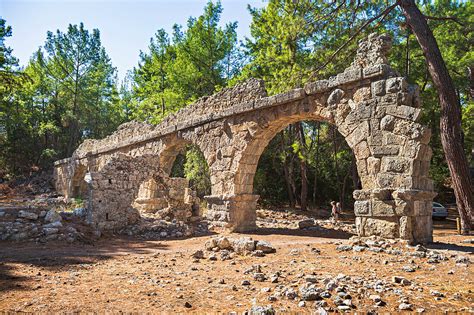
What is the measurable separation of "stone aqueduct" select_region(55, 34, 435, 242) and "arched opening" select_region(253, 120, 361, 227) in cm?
744

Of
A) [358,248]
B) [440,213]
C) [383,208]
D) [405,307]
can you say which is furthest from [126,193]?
[440,213]

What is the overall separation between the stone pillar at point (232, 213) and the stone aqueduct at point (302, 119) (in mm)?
29

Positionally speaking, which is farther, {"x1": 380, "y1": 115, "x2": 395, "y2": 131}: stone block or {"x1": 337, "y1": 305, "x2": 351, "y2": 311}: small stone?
{"x1": 380, "y1": 115, "x2": 395, "y2": 131}: stone block

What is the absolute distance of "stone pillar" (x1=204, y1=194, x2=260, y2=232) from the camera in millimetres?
10078

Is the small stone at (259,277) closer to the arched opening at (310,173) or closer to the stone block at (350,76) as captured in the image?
the stone block at (350,76)

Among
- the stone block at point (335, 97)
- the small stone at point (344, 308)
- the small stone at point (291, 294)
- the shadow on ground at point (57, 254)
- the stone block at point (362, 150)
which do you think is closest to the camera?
the small stone at point (344, 308)

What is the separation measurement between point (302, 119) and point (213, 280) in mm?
5788

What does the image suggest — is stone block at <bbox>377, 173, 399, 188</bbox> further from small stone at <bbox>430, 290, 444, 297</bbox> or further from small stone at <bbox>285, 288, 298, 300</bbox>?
small stone at <bbox>285, 288, 298, 300</bbox>

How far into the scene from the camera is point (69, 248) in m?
7.65

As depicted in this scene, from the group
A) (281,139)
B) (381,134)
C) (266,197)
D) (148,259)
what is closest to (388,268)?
(381,134)

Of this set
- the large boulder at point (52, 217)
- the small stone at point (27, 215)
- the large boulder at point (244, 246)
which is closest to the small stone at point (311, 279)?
the large boulder at point (244, 246)

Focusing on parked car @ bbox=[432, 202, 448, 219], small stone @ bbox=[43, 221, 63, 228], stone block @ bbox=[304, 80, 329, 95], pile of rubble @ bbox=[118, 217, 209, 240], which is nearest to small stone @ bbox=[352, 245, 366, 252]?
stone block @ bbox=[304, 80, 329, 95]

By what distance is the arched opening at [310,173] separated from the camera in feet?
62.2

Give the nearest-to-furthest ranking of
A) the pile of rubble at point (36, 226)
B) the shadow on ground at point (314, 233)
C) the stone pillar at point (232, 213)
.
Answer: the pile of rubble at point (36, 226) → the shadow on ground at point (314, 233) → the stone pillar at point (232, 213)
